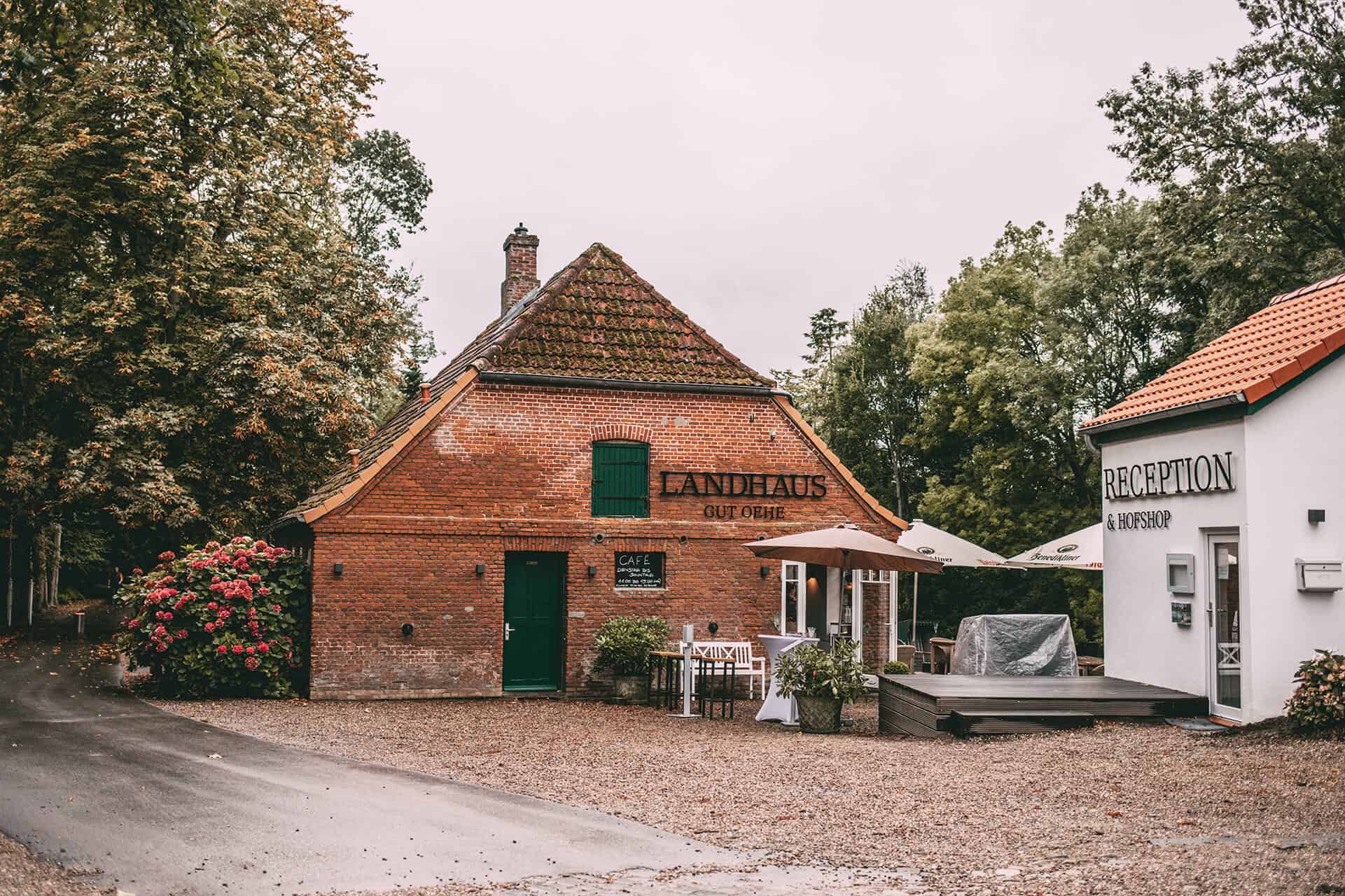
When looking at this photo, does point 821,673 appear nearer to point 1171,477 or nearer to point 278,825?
point 1171,477

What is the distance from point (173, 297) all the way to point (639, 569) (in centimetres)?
1046

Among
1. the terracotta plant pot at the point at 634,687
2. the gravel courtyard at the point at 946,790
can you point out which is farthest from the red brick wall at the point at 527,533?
the gravel courtyard at the point at 946,790

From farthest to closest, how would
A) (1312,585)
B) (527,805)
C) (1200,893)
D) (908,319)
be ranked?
1. (908,319)
2. (1312,585)
3. (527,805)
4. (1200,893)

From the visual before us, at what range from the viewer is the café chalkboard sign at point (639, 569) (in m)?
19.2

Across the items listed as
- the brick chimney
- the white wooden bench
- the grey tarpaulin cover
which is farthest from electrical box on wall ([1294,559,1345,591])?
the brick chimney

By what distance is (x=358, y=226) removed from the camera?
129 ft

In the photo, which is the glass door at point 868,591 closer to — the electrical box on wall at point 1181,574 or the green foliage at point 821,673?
the green foliage at point 821,673

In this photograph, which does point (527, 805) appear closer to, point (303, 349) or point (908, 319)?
point (303, 349)

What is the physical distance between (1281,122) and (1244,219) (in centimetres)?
204

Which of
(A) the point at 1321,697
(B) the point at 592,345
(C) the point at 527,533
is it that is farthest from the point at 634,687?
(A) the point at 1321,697

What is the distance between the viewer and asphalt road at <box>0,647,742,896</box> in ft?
23.5

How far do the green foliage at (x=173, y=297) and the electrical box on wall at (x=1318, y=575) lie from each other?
1594 cm

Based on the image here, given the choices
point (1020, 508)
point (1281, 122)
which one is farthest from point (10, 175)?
point (1020, 508)

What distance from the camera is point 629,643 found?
712 inches
